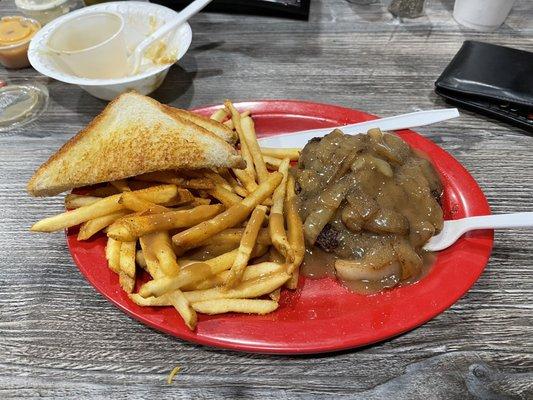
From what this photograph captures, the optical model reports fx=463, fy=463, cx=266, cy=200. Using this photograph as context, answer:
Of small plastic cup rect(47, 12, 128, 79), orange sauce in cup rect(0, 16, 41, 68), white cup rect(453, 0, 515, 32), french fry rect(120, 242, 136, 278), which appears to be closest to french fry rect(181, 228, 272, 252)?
french fry rect(120, 242, 136, 278)

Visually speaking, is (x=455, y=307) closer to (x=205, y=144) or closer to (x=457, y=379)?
(x=457, y=379)

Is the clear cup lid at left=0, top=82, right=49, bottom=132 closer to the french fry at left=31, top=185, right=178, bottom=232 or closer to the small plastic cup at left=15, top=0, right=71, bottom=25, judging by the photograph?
the small plastic cup at left=15, top=0, right=71, bottom=25

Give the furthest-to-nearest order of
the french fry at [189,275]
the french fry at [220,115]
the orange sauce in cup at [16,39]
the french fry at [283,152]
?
the orange sauce in cup at [16,39] → the french fry at [220,115] → the french fry at [283,152] → the french fry at [189,275]

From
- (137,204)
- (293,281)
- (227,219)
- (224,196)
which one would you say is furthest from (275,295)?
(137,204)

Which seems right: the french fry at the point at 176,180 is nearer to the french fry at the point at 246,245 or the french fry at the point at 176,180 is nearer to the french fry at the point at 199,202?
the french fry at the point at 199,202

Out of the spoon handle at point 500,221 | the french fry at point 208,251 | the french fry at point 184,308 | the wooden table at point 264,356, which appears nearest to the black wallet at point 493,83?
the wooden table at point 264,356

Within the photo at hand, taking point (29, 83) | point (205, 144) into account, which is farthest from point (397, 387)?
point (29, 83)
